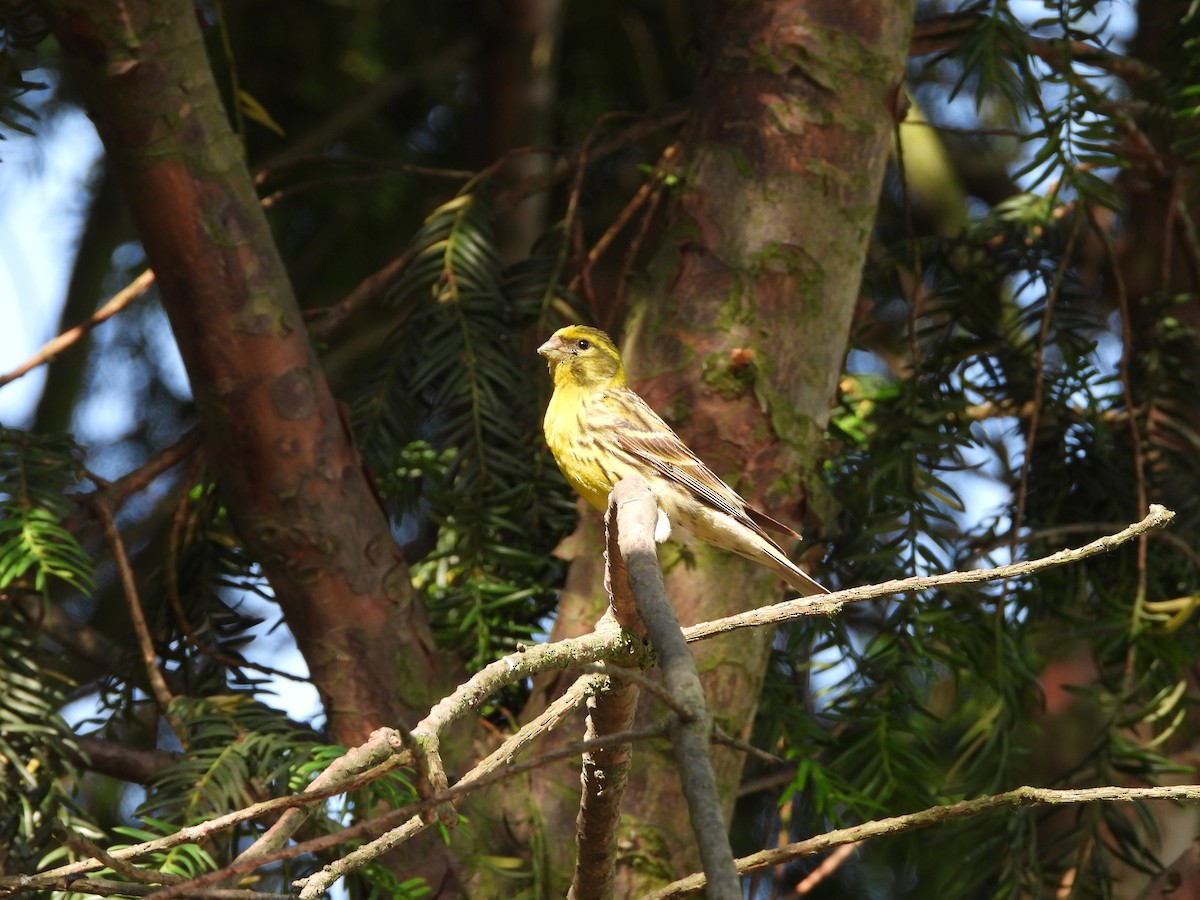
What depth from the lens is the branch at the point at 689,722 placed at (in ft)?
2.97

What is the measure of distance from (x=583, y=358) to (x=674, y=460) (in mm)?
474

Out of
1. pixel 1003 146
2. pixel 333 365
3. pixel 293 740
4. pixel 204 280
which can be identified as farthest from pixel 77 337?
pixel 1003 146

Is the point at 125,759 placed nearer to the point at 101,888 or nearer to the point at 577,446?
the point at 577,446

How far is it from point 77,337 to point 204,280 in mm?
470

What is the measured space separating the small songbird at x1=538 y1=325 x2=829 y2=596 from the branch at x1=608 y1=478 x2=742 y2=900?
115 cm

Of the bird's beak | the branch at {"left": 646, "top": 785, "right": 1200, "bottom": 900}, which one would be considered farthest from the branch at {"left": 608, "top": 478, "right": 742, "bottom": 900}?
the bird's beak

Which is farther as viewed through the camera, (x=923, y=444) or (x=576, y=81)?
(x=576, y=81)

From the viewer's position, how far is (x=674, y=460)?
2891 millimetres

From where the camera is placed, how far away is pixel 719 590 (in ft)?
8.71

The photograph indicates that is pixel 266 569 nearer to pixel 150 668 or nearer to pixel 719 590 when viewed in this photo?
pixel 150 668

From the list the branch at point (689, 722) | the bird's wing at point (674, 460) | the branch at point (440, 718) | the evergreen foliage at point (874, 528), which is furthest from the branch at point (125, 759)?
the branch at point (689, 722)

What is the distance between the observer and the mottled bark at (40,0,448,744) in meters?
2.53

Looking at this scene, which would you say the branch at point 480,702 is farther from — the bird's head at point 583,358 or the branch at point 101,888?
the bird's head at point 583,358

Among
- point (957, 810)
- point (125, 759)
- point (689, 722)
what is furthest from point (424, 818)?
point (125, 759)
